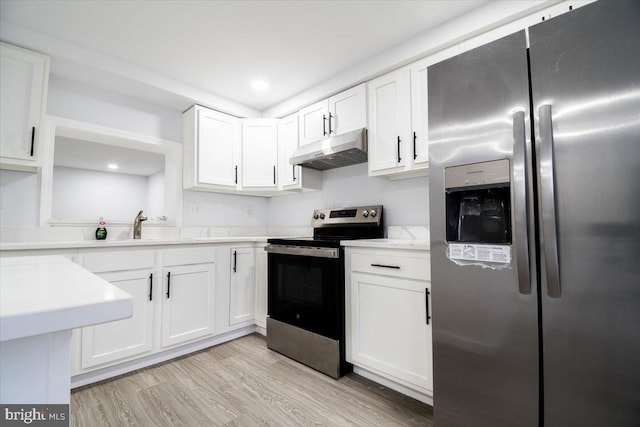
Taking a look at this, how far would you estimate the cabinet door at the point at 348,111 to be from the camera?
2.53 meters

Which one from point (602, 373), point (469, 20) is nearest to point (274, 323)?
point (602, 373)

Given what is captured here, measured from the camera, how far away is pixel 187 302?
251 centimetres

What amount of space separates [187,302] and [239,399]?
0.97 meters

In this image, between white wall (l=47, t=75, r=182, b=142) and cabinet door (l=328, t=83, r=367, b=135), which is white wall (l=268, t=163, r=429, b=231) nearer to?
cabinet door (l=328, t=83, r=367, b=135)

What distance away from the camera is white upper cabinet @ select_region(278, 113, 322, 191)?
3076mm

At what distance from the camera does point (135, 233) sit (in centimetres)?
271

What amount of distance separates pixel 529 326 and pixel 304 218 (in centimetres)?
246

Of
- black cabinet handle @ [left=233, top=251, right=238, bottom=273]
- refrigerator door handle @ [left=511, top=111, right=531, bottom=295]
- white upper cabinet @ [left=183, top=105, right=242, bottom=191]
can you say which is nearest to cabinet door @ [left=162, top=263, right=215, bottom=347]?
black cabinet handle @ [left=233, top=251, right=238, bottom=273]

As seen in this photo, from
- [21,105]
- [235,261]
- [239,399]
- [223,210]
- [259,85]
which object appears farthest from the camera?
[223,210]

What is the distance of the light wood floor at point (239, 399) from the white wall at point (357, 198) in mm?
1302

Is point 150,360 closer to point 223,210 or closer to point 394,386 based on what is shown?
point 223,210

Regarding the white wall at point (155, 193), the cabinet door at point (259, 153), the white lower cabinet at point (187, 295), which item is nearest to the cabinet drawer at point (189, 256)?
the white lower cabinet at point (187, 295)

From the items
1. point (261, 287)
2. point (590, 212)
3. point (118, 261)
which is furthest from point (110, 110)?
point (590, 212)

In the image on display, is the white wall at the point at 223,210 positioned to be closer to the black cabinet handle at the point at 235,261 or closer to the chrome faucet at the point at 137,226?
the chrome faucet at the point at 137,226
